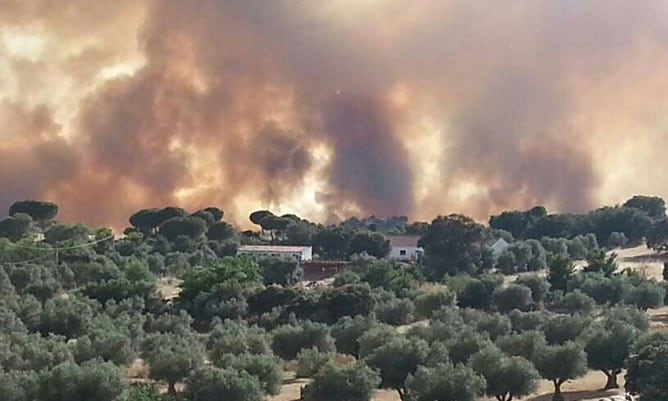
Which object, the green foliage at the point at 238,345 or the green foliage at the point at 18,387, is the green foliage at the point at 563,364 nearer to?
the green foliage at the point at 238,345

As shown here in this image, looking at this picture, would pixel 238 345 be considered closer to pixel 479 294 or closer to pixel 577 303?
pixel 479 294

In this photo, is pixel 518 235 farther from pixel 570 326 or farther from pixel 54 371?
pixel 54 371

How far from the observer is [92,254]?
58812 mm

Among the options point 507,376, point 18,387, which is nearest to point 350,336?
point 507,376

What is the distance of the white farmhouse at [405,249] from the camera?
69.4m

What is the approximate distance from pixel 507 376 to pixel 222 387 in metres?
7.93

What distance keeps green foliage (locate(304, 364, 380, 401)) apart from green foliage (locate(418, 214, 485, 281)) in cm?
3431

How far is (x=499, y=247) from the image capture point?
67.4 m

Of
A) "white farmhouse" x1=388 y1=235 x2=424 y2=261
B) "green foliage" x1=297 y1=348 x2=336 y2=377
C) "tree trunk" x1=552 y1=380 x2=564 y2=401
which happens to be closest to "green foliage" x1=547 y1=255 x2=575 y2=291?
"white farmhouse" x1=388 y1=235 x2=424 y2=261

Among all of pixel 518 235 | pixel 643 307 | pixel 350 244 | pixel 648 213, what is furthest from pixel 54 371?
pixel 648 213

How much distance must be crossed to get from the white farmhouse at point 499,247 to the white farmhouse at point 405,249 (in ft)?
18.3

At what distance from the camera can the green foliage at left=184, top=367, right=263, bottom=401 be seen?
2284 centimetres

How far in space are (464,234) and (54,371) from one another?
4002 centimetres

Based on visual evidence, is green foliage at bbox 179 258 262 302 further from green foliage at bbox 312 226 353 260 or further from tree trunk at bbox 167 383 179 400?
green foliage at bbox 312 226 353 260
